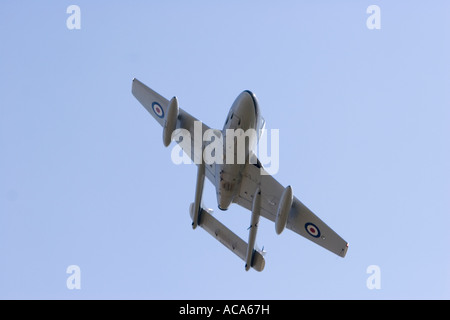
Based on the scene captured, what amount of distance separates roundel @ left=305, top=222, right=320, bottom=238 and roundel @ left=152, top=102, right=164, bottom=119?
9.18 metres

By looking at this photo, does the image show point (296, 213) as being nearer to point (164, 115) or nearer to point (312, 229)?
point (312, 229)

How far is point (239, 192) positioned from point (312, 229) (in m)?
3.98

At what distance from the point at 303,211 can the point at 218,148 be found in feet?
17.7

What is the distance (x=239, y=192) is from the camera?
1170 inches

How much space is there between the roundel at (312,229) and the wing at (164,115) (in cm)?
539

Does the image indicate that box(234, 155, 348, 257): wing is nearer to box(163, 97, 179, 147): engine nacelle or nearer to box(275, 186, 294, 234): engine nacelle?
→ box(275, 186, 294, 234): engine nacelle

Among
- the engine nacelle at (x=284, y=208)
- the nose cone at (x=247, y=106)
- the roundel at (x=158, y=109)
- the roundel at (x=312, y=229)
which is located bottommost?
the roundel at (x=312, y=229)

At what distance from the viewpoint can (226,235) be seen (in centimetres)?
3044

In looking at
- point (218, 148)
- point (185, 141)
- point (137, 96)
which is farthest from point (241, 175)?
point (137, 96)

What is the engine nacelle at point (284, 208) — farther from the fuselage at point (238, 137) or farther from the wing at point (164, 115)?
the wing at point (164, 115)

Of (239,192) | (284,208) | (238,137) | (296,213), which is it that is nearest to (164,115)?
(239,192)

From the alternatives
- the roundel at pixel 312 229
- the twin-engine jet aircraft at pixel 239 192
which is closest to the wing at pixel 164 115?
the twin-engine jet aircraft at pixel 239 192

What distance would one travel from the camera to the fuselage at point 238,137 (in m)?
25.2

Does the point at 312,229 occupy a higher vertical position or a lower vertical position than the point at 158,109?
lower
